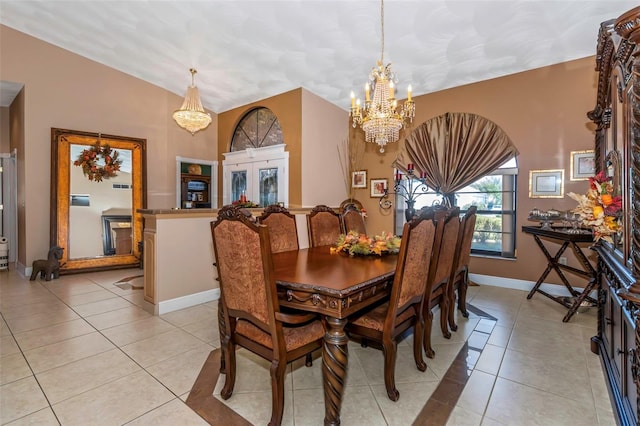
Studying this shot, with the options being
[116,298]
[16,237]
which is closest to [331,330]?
[116,298]

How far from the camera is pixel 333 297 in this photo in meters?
1.54

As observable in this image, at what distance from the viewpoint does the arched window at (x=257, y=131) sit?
5575 mm

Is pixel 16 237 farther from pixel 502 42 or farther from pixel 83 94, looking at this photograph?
pixel 502 42

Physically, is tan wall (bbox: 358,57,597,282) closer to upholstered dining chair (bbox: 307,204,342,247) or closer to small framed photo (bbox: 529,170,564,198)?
small framed photo (bbox: 529,170,564,198)

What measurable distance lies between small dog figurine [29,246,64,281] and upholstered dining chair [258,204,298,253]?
4139 millimetres

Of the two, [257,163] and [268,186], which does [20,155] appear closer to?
[257,163]

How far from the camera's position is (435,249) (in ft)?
7.09

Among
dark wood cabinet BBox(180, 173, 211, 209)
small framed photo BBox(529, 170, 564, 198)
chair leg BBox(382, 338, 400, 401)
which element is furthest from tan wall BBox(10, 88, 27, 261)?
small framed photo BBox(529, 170, 564, 198)

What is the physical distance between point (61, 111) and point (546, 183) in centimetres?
746

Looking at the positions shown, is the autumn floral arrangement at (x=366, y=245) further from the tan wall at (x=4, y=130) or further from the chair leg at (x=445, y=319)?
the tan wall at (x=4, y=130)

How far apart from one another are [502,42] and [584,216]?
104 inches

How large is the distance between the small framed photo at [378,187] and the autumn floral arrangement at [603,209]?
3.48 meters

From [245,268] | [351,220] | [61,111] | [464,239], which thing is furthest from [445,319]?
[61,111]

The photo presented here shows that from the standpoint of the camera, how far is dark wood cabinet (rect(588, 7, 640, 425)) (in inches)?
43.8
